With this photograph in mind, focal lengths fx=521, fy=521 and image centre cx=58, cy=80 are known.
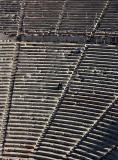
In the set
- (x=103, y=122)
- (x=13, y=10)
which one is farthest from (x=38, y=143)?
(x=13, y=10)

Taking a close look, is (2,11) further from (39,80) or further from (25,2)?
(39,80)

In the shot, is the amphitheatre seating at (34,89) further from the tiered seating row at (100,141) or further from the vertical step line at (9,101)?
the tiered seating row at (100,141)

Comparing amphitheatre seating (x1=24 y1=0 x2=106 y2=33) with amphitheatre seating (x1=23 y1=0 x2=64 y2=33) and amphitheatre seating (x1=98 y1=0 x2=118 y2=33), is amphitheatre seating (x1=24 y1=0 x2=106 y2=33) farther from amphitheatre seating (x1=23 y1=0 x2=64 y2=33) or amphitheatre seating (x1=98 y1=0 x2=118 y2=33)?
amphitheatre seating (x1=98 y1=0 x2=118 y2=33)

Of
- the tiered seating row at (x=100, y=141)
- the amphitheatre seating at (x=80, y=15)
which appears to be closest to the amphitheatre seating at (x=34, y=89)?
the amphitheatre seating at (x=80, y=15)

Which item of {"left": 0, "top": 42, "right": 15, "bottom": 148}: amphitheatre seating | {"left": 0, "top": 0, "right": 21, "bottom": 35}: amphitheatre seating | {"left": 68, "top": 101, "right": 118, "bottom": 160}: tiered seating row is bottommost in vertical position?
{"left": 68, "top": 101, "right": 118, "bottom": 160}: tiered seating row

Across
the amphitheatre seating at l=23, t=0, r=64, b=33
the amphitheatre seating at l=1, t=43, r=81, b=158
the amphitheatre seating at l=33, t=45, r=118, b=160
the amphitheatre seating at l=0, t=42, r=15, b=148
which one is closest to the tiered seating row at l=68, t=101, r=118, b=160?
the amphitheatre seating at l=33, t=45, r=118, b=160

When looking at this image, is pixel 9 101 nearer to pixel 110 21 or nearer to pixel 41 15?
pixel 41 15
